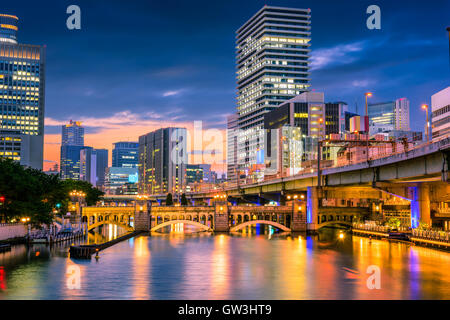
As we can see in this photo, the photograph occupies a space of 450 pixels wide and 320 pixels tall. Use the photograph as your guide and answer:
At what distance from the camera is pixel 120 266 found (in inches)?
2534

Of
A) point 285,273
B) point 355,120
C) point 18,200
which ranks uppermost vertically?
point 355,120

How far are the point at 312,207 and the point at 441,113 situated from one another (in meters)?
63.5

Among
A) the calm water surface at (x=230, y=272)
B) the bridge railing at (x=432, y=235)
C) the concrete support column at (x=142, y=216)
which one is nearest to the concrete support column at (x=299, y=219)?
the calm water surface at (x=230, y=272)

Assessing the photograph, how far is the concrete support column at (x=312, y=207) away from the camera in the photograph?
11325 cm

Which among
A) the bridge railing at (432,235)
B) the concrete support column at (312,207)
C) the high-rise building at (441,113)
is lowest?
the bridge railing at (432,235)

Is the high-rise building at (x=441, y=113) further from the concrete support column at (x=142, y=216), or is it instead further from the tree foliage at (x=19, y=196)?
the tree foliage at (x=19, y=196)

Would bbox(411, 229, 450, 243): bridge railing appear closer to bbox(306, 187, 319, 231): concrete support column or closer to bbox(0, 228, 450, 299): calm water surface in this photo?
bbox(0, 228, 450, 299): calm water surface

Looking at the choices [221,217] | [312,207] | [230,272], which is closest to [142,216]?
[221,217]

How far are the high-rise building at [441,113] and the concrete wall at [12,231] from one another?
113m

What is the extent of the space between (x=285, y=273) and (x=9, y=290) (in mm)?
30216

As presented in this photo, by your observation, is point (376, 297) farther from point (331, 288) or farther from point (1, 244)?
point (1, 244)

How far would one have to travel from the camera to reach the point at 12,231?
8862cm
